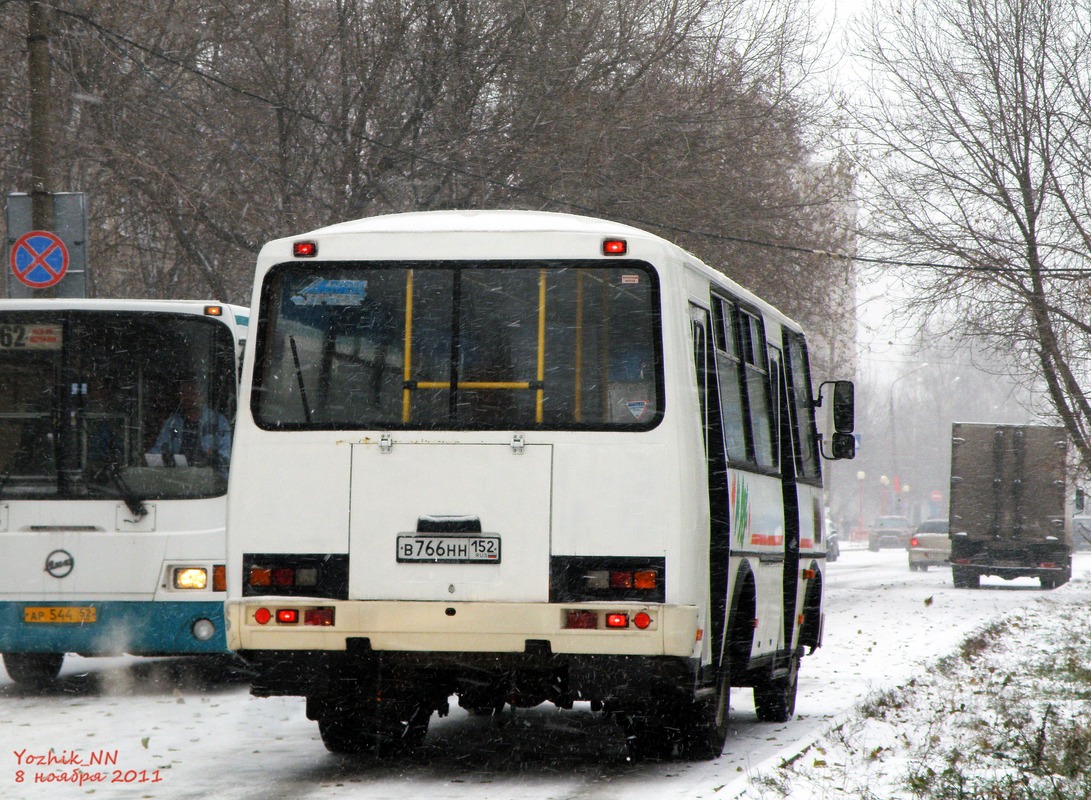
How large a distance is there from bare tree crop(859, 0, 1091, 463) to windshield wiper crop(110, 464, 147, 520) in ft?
67.9

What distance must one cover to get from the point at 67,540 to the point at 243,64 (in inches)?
515

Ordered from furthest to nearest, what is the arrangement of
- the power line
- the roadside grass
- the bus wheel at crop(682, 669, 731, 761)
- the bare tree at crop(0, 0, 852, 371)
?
the bare tree at crop(0, 0, 852, 371) < the power line < the bus wheel at crop(682, 669, 731, 761) < the roadside grass

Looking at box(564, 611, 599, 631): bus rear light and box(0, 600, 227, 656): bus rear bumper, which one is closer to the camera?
box(564, 611, 599, 631): bus rear light

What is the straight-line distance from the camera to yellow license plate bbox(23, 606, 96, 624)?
37.7 ft

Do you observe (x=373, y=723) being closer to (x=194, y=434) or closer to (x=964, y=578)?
(x=194, y=434)

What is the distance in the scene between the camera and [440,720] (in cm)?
1091

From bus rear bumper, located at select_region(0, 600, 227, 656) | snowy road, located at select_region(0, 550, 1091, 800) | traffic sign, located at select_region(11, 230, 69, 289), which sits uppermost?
traffic sign, located at select_region(11, 230, 69, 289)

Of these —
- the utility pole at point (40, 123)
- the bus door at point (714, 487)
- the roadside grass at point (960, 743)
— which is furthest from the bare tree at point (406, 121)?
the bus door at point (714, 487)

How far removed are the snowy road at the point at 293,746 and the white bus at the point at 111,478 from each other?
23.8 inches

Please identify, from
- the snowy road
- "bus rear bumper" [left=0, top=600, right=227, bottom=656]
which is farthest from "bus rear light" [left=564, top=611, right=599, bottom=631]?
"bus rear bumper" [left=0, top=600, right=227, bottom=656]

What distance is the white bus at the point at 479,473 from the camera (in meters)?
7.78

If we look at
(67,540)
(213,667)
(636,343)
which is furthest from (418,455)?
(213,667)

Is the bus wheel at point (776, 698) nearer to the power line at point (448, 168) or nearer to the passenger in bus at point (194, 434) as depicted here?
the passenger in bus at point (194, 434)

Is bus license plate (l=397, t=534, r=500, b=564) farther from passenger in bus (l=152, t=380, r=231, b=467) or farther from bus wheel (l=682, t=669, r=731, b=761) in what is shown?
passenger in bus (l=152, t=380, r=231, b=467)
